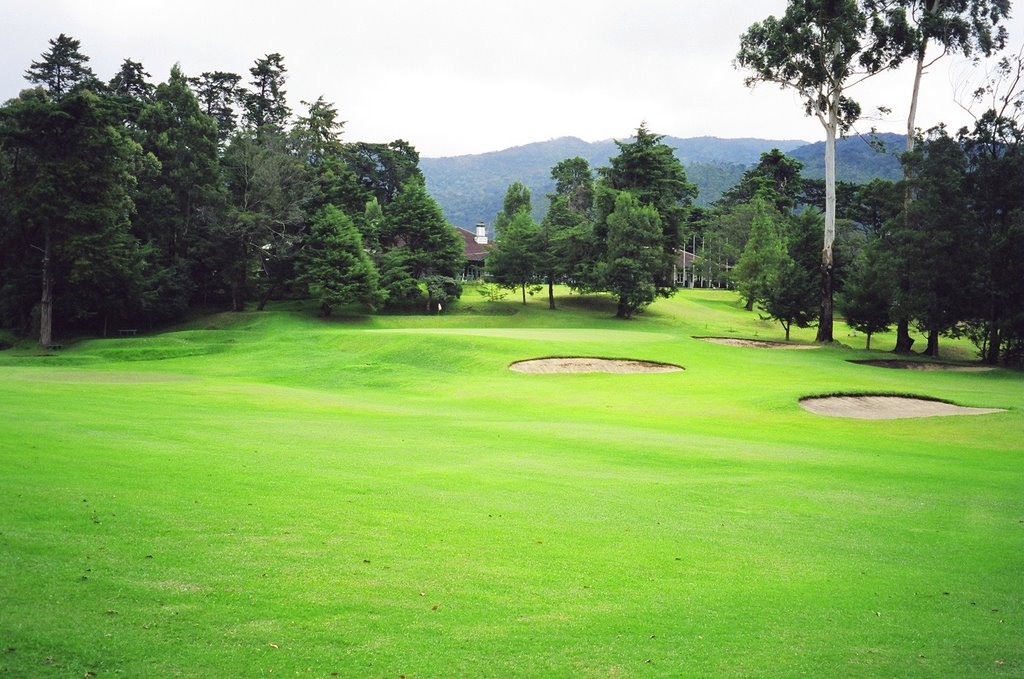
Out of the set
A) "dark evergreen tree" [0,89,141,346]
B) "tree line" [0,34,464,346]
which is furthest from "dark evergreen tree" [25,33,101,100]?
"dark evergreen tree" [0,89,141,346]

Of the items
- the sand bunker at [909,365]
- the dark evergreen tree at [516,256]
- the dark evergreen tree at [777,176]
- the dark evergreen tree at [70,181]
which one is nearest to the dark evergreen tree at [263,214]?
the dark evergreen tree at [70,181]

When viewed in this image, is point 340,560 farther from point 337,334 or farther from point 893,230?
point 893,230

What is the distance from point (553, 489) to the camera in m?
12.2

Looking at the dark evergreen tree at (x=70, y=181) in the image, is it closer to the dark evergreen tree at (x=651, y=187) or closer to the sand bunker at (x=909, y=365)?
the dark evergreen tree at (x=651, y=187)

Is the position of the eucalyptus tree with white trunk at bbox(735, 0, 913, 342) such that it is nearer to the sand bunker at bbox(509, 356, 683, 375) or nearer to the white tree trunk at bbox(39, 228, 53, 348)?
the sand bunker at bbox(509, 356, 683, 375)

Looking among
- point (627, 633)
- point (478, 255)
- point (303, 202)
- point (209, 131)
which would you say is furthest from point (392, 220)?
point (627, 633)

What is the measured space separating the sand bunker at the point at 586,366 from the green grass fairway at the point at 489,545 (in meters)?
13.6

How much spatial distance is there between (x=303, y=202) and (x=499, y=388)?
44230 millimetres

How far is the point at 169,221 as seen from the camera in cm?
6344

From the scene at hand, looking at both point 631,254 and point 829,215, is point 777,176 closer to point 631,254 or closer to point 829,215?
point 631,254

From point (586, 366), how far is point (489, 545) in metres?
27.6

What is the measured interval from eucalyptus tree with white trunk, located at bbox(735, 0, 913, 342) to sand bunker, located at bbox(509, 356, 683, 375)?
1922 cm

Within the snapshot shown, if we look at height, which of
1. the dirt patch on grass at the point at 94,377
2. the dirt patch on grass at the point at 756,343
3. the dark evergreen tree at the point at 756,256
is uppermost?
the dark evergreen tree at the point at 756,256

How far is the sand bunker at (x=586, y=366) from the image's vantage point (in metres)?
35.4
